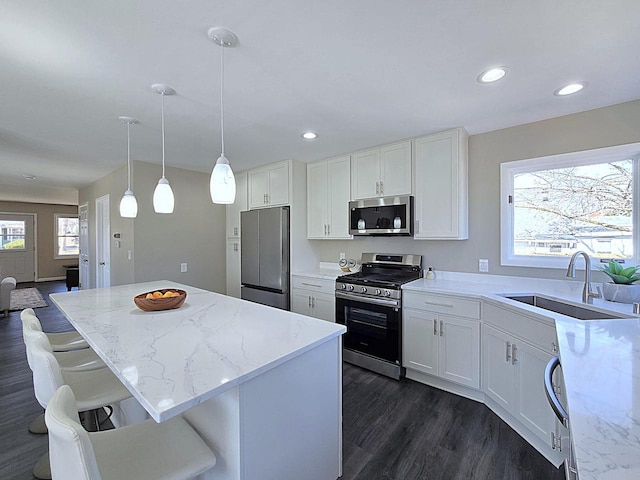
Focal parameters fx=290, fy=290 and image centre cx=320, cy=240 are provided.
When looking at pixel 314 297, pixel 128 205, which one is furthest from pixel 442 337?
pixel 128 205

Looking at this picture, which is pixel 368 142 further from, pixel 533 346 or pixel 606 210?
pixel 533 346

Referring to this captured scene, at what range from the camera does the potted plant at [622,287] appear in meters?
1.79

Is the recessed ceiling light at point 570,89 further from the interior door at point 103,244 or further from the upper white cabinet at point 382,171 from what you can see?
the interior door at point 103,244

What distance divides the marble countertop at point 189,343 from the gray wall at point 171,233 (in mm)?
1725

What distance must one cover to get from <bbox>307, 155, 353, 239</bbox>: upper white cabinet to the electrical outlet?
1431 mm

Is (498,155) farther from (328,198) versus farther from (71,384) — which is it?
(71,384)

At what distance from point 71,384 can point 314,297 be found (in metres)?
2.30

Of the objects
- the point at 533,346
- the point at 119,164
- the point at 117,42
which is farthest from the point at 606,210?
the point at 119,164

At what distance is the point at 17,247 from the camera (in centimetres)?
817

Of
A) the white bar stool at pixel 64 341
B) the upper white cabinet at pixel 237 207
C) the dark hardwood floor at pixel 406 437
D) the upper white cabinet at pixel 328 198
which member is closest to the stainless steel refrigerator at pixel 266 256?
the upper white cabinet at pixel 237 207

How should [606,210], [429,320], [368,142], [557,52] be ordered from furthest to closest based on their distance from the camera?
[368,142] < [429,320] < [606,210] < [557,52]

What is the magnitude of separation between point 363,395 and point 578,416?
6.65ft

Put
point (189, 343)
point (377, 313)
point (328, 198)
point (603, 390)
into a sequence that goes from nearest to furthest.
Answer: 1. point (603, 390)
2. point (189, 343)
3. point (377, 313)
4. point (328, 198)

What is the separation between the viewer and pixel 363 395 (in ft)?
8.18
